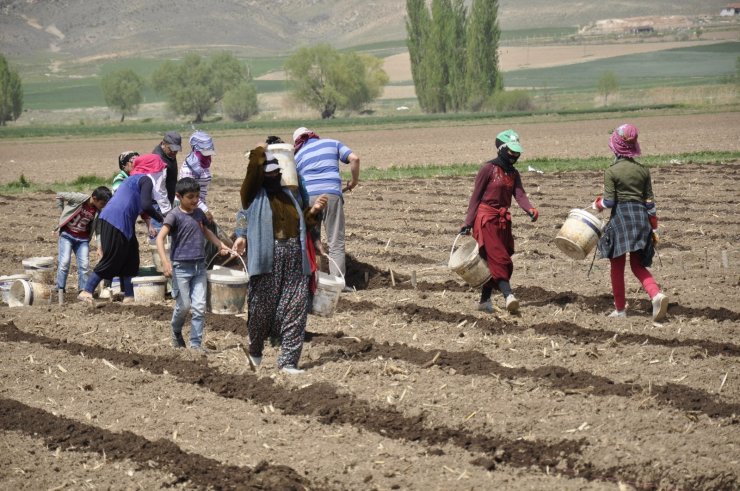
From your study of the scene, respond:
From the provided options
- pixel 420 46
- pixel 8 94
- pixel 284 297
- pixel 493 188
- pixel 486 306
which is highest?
pixel 493 188

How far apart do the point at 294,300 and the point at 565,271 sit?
17.0 ft

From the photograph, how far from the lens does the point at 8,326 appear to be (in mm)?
10953

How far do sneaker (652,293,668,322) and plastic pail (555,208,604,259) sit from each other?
95cm

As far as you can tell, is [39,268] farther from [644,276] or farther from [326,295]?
[644,276]

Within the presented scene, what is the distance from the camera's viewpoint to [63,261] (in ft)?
40.4

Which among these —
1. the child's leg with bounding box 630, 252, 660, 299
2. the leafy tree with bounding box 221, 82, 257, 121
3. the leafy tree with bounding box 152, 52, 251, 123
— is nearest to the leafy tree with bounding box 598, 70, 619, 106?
the leafy tree with bounding box 221, 82, 257, 121

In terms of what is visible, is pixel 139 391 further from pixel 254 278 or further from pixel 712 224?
pixel 712 224

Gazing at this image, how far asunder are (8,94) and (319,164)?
104002 mm

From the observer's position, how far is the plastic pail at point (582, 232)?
10.8 metres

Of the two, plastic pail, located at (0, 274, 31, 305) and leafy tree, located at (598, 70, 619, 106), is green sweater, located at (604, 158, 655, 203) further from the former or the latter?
leafy tree, located at (598, 70, 619, 106)

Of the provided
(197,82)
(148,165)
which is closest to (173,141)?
(148,165)

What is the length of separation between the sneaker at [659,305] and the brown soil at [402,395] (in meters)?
0.11

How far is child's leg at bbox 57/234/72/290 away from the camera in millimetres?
12312

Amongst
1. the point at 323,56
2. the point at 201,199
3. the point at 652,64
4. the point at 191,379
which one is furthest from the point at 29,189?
the point at 652,64
